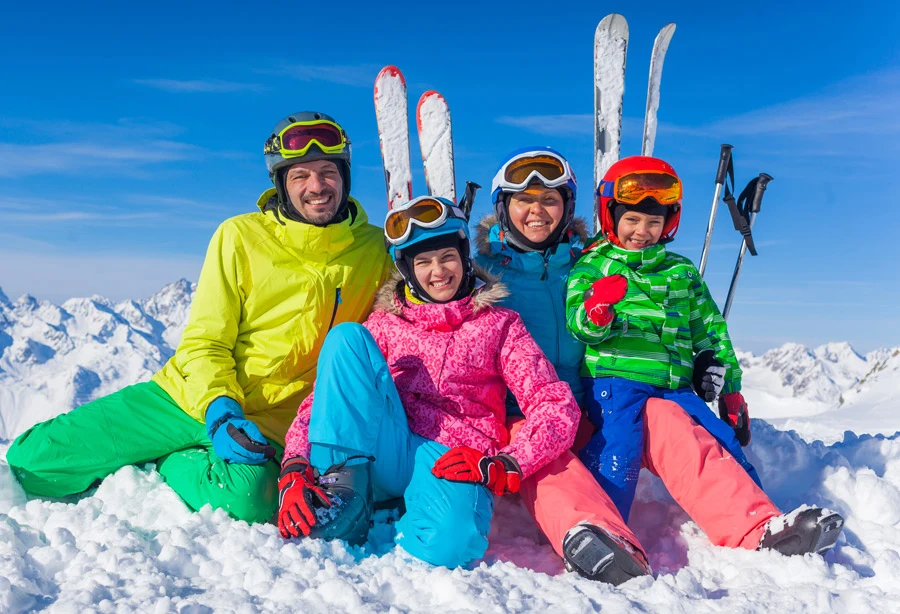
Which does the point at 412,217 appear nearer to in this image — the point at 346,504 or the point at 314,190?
the point at 314,190

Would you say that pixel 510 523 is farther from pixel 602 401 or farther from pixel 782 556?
pixel 782 556

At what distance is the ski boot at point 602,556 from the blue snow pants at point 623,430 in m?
0.67

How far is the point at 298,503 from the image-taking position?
2977 millimetres

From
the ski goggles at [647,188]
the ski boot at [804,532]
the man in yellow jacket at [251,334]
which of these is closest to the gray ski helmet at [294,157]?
the man in yellow jacket at [251,334]

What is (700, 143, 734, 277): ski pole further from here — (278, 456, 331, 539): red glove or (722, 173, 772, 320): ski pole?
(278, 456, 331, 539): red glove

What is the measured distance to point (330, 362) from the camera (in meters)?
3.21

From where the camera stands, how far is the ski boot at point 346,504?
2.99 m

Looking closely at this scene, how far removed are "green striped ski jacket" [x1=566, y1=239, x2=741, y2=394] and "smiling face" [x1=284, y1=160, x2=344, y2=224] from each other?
1482 mm

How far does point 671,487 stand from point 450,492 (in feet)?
3.90

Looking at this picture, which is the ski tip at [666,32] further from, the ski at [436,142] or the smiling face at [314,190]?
the smiling face at [314,190]

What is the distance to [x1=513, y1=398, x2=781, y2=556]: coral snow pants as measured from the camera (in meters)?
3.05

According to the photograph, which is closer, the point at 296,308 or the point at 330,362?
the point at 330,362

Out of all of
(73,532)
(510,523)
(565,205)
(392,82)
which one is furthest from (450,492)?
(392,82)

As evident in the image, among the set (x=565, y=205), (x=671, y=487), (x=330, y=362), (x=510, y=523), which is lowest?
(x=510, y=523)
